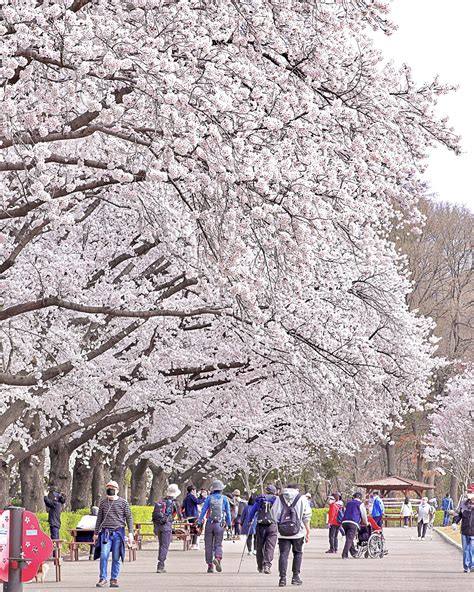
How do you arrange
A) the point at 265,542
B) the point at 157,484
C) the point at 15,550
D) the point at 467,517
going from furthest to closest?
the point at 157,484, the point at 467,517, the point at 265,542, the point at 15,550

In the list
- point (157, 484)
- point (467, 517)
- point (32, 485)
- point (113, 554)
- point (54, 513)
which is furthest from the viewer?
point (157, 484)

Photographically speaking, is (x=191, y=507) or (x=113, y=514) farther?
(x=191, y=507)

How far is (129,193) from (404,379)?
13.3 metres

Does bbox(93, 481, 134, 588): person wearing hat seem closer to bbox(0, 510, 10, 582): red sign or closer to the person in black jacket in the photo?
the person in black jacket

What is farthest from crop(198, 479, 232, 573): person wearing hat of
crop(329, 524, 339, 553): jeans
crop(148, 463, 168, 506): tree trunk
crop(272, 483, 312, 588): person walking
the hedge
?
crop(148, 463, 168, 506): tree trunk

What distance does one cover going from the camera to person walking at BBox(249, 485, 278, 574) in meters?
21.7

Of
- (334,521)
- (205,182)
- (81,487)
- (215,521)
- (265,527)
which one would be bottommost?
(265,527)

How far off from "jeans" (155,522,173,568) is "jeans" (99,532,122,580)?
150 inches

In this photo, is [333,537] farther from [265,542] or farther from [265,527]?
[265,527]

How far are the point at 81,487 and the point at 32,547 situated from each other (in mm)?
27329

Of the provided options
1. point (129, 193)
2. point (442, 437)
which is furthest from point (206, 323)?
point (442, 437)

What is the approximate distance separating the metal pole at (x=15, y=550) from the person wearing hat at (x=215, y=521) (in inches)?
550

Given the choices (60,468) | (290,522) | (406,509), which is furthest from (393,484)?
(290,522)

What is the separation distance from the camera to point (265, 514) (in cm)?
2173
